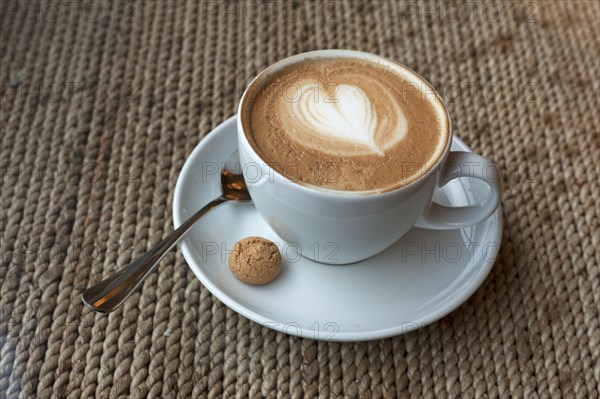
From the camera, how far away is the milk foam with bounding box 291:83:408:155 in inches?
28.0

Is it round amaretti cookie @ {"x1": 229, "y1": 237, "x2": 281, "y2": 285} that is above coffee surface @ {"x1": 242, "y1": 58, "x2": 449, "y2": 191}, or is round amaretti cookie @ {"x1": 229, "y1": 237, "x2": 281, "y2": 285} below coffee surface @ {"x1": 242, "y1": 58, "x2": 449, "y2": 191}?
below

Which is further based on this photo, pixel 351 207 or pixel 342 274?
pixel 342 274

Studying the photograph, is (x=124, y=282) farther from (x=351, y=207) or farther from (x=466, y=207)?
(x=466, y=207)

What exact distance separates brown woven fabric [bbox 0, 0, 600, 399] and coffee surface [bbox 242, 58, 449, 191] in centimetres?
22

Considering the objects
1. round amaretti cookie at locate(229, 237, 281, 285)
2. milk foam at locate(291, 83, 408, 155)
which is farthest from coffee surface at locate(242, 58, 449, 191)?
round amaretti cookie at locate(229, 237, 281, 285)

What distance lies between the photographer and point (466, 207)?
0.77 meters

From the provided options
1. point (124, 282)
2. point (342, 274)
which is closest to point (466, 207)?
point (342, 274)

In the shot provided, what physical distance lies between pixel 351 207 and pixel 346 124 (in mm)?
113

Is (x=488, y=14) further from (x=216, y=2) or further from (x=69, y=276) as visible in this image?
(x=69, y=276)

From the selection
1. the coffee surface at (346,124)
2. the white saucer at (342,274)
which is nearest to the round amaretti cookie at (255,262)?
the white saucer at (342,274)

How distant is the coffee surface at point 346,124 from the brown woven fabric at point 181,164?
0.72 ft

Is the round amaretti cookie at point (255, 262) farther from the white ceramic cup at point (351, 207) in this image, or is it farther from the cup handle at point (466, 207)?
the cup handle at point (466, 207)

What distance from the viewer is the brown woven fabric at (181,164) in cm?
75

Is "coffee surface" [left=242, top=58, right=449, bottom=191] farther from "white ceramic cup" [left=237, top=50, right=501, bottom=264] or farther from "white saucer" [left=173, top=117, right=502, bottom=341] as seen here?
"white saucer" [left=173, top=117, right=502, bottom=341]
